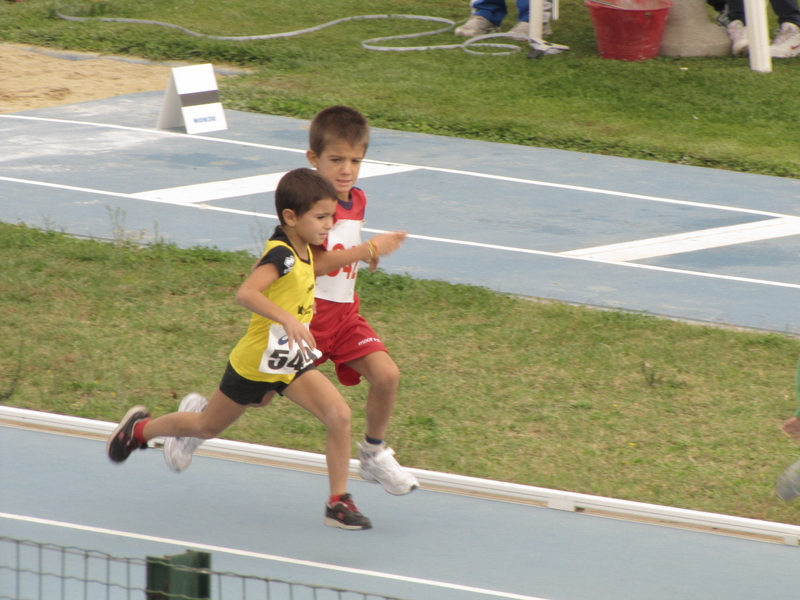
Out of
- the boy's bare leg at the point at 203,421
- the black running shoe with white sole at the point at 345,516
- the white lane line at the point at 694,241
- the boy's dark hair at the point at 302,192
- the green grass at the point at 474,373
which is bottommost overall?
the white lane line at the point at 694,241

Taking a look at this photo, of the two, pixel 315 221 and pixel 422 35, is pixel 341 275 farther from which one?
pixel 422 35

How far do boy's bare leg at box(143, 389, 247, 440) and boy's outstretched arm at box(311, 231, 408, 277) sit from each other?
0.67m

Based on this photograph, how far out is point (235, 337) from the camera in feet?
23.5

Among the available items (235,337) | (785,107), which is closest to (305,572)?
(235,337)

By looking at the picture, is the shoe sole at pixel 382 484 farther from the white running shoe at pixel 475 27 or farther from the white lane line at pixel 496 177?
the white running shoe at pixel 475 27

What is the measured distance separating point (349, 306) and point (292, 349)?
1.73ft

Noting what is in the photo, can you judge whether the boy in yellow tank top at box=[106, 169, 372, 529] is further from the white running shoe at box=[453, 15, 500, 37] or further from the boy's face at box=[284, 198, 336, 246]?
the white running shoe at box=[453, 15, 500, 37]

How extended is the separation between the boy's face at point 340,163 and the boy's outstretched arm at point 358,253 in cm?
29

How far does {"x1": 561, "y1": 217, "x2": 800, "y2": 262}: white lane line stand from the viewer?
9.17 meters

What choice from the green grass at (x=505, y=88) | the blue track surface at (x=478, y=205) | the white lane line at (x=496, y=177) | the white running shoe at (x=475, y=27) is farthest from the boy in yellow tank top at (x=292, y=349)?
the white running shoe at (x=475, y=27)

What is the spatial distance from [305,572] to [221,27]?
15.9 metres

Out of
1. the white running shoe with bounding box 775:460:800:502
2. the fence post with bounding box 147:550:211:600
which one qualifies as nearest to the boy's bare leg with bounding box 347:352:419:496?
the white running shoe with bounding box 775:460:800:502

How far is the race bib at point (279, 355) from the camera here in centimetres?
445

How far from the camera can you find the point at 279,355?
4461 millimetres
